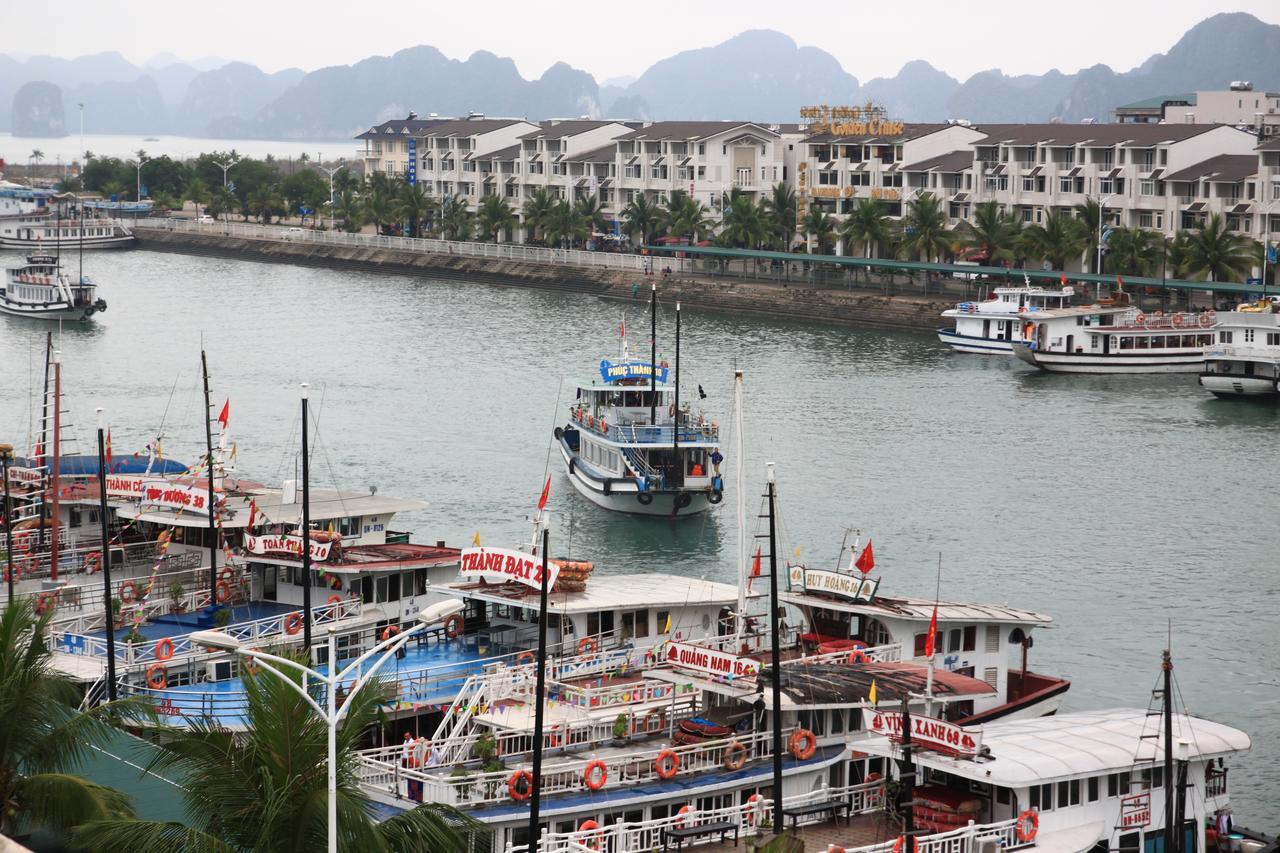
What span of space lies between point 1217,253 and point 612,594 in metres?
78.7

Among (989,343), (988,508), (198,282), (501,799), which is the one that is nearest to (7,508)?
(501,799)

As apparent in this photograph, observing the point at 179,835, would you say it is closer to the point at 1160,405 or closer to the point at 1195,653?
the point at 1195,653

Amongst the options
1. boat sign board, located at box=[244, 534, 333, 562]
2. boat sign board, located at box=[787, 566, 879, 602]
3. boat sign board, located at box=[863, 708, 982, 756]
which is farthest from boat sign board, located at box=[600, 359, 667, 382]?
boat sign board, located at box=[863, 708, 982, 756]

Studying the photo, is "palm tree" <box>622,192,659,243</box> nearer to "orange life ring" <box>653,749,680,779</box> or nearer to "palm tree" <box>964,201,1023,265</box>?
"palm tree" <box>964,201,1023,265</box>

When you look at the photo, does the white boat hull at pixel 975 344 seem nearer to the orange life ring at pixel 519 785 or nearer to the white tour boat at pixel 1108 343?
the white tour boat at pixel 1108 343

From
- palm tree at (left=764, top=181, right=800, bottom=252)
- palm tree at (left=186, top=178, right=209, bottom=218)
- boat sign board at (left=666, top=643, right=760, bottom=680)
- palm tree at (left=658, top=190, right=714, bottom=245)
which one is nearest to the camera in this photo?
boat sign board at (left=666, top=643, right=760, bottom=680)

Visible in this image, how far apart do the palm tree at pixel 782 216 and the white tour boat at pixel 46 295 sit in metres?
46.8

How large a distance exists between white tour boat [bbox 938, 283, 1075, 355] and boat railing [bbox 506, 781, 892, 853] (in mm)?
69443

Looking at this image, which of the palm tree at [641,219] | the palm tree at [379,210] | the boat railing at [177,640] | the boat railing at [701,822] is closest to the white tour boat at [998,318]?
the palm tree at [641,219]

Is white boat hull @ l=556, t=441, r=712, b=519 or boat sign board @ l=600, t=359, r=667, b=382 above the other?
boat sign board @ l=600, t=359, r=667, b=382

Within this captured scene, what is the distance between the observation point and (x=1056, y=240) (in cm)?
11338

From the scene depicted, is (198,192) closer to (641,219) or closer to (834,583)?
(641,219)

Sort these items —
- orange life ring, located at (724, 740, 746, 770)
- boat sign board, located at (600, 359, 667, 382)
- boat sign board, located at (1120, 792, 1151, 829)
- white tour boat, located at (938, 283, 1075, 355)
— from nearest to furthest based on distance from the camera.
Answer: boat sign board, located at (1120, 792, 1151, 829), orange life ring, located at (724, 740, 746, 770), boat sign board, located at (600, 359, 667, 382), white tour boat, located at (938, 283, 1075, 355)

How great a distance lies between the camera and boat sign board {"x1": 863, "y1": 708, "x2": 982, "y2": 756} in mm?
28000
